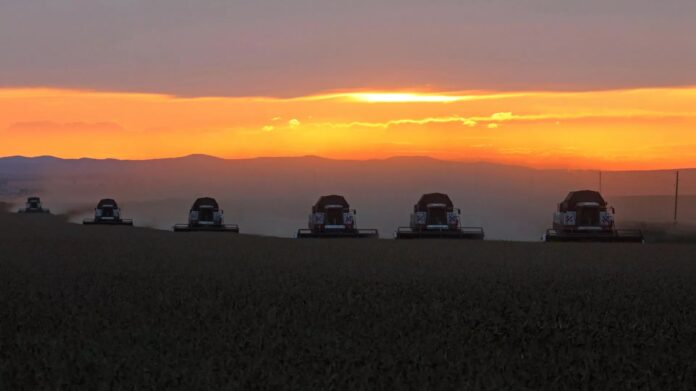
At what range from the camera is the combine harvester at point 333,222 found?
4825 centimetres

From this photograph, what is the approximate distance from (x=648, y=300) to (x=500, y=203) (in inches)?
6184

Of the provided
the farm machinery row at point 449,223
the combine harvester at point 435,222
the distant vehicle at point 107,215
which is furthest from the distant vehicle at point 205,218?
the distant vehicle at point 107,215

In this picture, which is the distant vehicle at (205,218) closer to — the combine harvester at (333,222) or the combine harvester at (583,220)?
the combine harvester at (333,222)

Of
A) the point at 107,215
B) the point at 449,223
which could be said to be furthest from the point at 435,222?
the point at 107,215

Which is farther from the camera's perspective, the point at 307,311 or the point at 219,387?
the point at 307,311

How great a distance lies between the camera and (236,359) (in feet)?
40.8

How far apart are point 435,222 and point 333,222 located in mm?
4883

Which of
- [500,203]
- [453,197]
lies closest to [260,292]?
[500,203]

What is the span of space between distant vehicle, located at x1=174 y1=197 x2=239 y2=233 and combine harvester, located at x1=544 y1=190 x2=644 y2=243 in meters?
17.0

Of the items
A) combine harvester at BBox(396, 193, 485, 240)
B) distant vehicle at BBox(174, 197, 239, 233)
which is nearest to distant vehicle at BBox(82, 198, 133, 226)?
distant vehicle at BBox(174, 197, 239, 233)

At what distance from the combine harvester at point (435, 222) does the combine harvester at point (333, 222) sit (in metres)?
1.94

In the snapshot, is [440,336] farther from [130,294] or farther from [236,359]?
[130,294]

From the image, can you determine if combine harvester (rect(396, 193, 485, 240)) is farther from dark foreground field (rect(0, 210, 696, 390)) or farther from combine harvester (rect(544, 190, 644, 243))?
dark foreground field (rect(0, 210, 696, 390))

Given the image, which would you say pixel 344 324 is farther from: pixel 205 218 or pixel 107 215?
pixel 107 215
